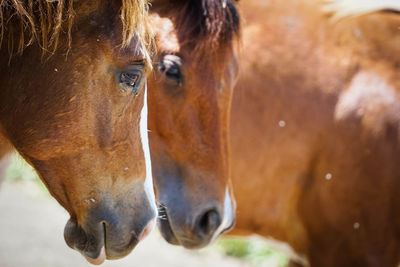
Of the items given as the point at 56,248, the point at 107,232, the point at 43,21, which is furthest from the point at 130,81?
the point at 56,248

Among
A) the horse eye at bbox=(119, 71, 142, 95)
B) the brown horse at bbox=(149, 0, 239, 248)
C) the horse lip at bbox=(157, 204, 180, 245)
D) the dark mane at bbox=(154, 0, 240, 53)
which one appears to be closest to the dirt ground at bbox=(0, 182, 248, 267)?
the horse lip at bbox=(157, 204, 180, 245)

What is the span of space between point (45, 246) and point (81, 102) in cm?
349

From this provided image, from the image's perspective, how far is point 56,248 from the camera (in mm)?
4984

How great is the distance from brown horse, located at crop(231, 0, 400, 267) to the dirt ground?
1888mm

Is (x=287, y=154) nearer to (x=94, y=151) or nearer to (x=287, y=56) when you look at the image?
(x=287, y=56)

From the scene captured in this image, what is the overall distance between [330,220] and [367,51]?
1.14m

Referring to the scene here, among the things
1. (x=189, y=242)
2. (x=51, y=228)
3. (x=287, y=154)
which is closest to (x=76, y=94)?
(x=189, y=242)

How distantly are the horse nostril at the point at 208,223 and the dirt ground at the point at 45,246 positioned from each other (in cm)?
235

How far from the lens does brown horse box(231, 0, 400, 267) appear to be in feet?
11.3

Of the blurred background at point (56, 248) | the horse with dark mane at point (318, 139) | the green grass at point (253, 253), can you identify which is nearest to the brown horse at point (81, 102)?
the horse with dark mane at point (318, 139)

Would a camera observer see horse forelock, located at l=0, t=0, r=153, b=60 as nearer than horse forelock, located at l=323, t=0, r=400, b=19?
Yes

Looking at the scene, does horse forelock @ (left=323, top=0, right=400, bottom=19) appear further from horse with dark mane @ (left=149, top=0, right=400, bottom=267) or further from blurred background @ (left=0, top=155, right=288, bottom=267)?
blurred background @ (left=0, top=155, right=288, bottom=267)

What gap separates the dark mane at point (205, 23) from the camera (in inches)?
105

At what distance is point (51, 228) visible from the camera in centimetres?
549
